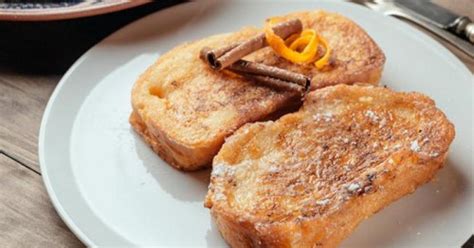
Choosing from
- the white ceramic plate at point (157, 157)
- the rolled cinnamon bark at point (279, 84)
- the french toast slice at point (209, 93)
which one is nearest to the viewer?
the white ceramic plate at point (157, 157)

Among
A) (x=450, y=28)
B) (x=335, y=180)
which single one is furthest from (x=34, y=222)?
(x=450, y=28)

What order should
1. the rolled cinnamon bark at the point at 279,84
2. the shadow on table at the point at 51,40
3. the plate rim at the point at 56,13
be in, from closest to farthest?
the rolled cinnamon bark at the point at 279,84 → the plate rim at the point at 56,13 → the shadow on table at the point at 51,40

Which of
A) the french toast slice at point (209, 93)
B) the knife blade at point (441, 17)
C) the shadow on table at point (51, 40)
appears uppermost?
the knife blade at point (441, 17)

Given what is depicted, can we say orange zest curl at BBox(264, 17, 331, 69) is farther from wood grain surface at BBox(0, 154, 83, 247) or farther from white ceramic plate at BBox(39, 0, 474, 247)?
wood grain surface at BBox(0, 154, 83, 247)

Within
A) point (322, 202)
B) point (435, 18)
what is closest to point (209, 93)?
point (322, 202)

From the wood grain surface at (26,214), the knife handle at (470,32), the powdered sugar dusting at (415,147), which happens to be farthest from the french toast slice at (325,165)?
the knife handle at (470,32)

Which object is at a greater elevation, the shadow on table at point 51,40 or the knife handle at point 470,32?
the knife handle at point 470,32

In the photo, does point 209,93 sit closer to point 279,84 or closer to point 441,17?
point 279,84

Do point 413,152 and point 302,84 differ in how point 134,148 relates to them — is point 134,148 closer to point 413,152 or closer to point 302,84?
point 302,84

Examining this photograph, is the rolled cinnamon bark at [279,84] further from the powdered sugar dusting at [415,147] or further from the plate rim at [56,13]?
the plate rim at [56,13]
